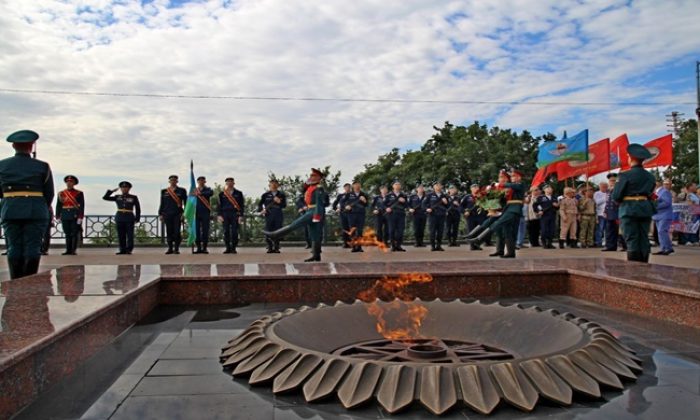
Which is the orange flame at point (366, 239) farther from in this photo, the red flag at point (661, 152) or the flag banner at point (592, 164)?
the red flag at point (661, 152)

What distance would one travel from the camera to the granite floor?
91.6 inches

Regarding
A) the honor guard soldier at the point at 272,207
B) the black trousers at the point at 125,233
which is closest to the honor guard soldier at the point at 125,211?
the black trousers at the point at 125,233

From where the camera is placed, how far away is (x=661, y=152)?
1398cm

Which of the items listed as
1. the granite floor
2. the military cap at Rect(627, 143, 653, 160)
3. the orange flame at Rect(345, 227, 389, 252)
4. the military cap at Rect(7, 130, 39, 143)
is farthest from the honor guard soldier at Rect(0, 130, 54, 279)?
the orange flame at Rect(345, 227, 389, 252)

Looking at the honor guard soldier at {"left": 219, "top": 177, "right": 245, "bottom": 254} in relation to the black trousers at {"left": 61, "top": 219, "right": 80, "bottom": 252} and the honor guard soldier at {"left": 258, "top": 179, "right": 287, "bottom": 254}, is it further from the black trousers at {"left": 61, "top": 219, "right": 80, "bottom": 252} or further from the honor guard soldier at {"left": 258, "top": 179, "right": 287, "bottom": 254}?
the black trousers at {"left": 61, "top": 219, "right": 80, "bottom": 252}

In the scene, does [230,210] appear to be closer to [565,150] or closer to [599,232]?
[565,150]

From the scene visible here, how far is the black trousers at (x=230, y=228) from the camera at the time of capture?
12.5 m

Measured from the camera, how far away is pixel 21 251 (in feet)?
18.8

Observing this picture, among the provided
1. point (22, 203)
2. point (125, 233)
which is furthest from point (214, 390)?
point (125, 233)

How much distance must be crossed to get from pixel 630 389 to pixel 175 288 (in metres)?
3.92

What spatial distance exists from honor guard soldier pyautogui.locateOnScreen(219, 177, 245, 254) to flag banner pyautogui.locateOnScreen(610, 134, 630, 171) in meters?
9.95

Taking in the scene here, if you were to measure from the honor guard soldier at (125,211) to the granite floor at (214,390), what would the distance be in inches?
333

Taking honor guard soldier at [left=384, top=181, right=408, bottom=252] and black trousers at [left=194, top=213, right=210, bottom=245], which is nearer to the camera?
black trousers at [left=194, top=213, right=210, bottom=245]

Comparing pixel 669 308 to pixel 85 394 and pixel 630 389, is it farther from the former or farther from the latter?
pixel 85 394
